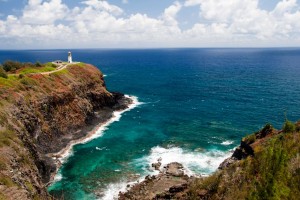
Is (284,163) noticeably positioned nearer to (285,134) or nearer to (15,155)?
(285,134)

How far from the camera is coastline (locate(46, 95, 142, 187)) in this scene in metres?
53.1

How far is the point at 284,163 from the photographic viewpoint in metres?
17.2

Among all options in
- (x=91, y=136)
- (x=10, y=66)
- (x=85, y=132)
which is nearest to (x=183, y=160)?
(x=91, y=136)

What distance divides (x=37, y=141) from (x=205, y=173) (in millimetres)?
34582

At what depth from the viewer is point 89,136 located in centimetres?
6781

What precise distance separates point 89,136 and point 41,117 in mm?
12069

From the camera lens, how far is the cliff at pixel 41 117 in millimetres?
35925

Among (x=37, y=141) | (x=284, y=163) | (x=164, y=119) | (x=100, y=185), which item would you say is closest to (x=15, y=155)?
(x=100, y=185)

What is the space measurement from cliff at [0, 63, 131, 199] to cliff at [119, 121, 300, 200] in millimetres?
15947

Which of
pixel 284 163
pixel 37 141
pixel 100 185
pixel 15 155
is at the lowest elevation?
pixel 100 185

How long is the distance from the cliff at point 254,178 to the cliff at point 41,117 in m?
15.9

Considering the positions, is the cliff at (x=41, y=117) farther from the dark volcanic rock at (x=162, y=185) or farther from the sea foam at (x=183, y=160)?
the sea foam at (x=183, y=160)

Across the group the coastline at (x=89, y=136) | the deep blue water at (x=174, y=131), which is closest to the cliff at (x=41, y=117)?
the coastline at (x=89, y=136)

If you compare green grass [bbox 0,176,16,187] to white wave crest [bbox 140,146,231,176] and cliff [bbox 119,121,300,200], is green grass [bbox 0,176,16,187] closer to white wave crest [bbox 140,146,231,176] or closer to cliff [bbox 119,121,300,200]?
cliff [bbox 119,121,300,200]
